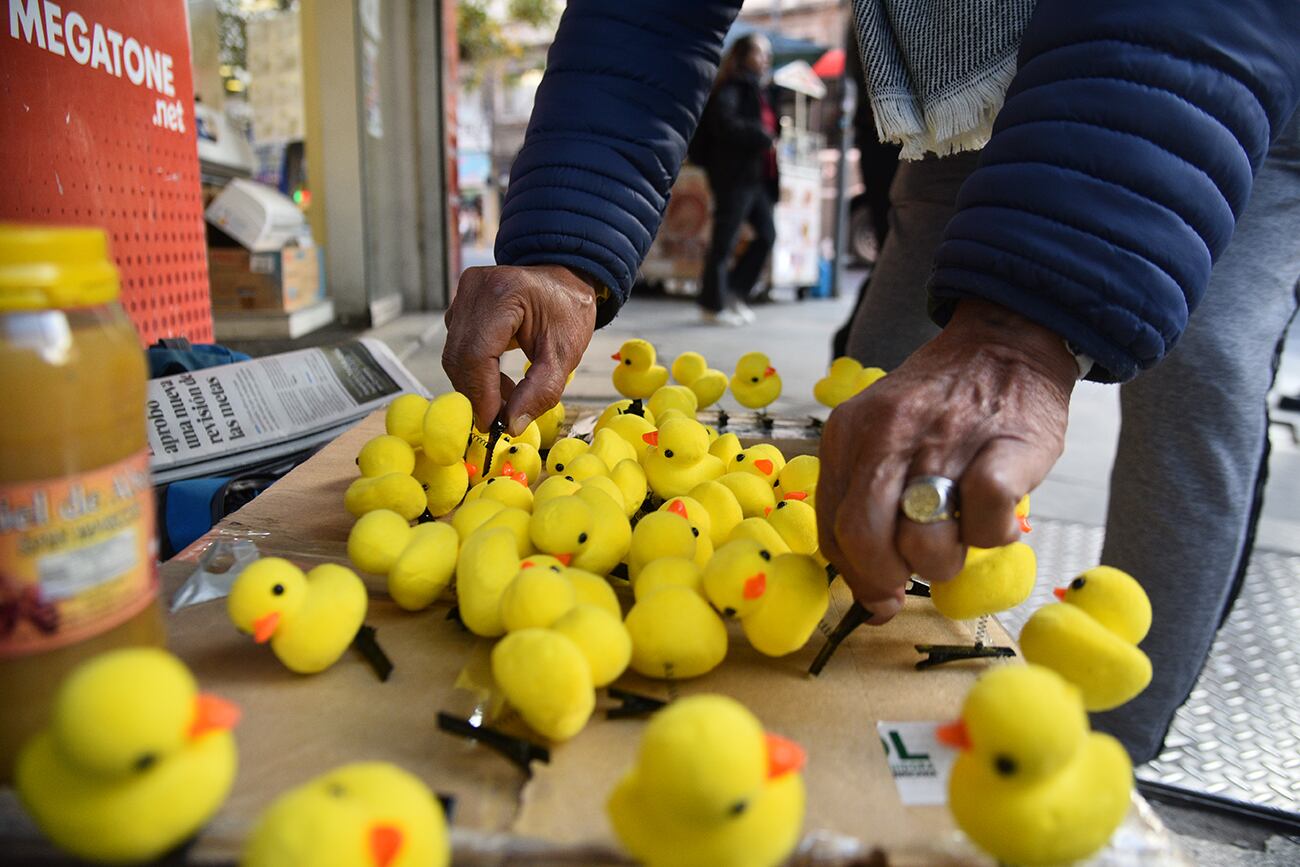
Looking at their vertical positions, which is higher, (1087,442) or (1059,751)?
(1059,751)

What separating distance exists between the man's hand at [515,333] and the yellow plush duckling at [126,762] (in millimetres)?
627

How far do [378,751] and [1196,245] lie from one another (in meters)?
0.71

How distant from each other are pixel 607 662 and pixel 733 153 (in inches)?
206

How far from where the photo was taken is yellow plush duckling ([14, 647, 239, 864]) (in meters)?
0.39

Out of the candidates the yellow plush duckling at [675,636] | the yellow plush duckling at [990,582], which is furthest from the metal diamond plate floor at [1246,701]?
the yellow plush duckling at [675,636]

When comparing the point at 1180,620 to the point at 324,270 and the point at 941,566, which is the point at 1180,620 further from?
the point at 324,270

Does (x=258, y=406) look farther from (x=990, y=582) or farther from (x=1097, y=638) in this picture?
(x=1097, y=638)

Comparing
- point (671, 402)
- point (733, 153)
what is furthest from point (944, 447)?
point (733, 153)

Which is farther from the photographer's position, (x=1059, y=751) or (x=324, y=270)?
(x=324, y=270)

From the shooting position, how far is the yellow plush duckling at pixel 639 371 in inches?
58.2

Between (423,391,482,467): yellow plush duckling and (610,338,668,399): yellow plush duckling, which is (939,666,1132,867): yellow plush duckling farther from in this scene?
(610,338,668,399): yellow plush duckling

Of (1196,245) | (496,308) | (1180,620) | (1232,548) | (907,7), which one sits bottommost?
(1180,620)

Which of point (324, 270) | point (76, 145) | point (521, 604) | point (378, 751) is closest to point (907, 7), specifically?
point (521, 604)

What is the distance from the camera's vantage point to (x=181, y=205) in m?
1.96
